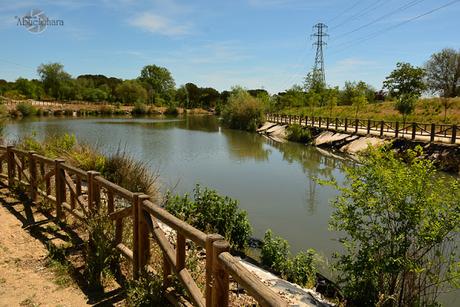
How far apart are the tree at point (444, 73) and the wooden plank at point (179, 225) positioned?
57.6 meters

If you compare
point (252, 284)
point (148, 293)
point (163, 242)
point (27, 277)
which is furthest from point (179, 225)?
point (27, 277)

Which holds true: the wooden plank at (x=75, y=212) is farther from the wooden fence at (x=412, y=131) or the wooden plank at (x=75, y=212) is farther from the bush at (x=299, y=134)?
the bush at (x=299, y=134)

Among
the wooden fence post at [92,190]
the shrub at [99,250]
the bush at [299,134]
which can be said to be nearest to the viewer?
the shrub at [99,250]

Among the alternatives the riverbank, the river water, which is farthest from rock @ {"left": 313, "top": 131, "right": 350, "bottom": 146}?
the riverbank

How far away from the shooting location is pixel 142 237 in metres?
4.68

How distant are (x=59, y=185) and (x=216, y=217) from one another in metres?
3.46

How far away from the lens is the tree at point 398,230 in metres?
5.63

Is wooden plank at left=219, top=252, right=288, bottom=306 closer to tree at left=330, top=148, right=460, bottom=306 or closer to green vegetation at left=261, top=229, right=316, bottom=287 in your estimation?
tree at left=330, top=148, right=460, bottom=306

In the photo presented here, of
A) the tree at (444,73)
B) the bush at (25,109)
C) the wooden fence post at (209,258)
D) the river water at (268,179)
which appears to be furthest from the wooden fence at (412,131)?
the bush at (25,109)

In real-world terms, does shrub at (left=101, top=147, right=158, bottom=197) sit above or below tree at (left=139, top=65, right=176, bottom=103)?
below

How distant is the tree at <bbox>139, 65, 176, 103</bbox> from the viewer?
116m

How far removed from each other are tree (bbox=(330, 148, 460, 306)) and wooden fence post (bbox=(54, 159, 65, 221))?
16.7 feet

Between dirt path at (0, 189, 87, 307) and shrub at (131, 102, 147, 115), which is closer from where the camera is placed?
dirt path at (0, 189, 87, 307)

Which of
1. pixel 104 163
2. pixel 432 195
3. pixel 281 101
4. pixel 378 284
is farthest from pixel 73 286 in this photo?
Answer: pixel 281 101
